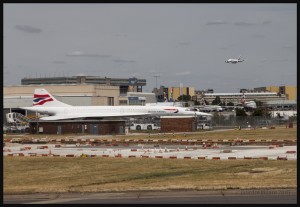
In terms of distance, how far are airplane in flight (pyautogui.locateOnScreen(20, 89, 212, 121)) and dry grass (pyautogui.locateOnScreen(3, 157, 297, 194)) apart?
222 feet

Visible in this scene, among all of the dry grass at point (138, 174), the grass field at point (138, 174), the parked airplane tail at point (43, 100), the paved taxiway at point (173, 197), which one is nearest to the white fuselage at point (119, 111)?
the parked airplane tail at point (43, 100)

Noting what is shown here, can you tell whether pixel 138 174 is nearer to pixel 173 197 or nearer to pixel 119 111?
pixel 173 197

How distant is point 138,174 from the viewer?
89.3 ft

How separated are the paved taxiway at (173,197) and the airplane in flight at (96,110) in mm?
81112

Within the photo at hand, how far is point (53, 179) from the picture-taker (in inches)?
1020

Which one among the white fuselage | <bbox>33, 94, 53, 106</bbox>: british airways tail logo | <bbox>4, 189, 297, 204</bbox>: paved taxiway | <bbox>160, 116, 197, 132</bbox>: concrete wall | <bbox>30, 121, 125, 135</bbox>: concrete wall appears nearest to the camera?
<bbox>4, 189, 297, 204</bbox>: paved taxiway

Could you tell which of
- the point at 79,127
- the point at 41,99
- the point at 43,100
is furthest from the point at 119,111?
the point at 79,127

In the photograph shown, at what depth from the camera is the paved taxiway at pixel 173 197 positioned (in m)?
17.9

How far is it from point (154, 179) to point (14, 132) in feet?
220

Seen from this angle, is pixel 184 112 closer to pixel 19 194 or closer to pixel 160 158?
pixel 160 158

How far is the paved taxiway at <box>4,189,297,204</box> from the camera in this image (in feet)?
58.9

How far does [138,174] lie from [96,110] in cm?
8010

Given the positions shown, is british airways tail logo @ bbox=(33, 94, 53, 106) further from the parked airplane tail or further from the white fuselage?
the white fuselage

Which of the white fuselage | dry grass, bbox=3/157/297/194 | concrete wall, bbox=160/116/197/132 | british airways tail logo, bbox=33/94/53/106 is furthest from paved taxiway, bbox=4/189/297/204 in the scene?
british airways tail logo, bbox=33/94/53/106
